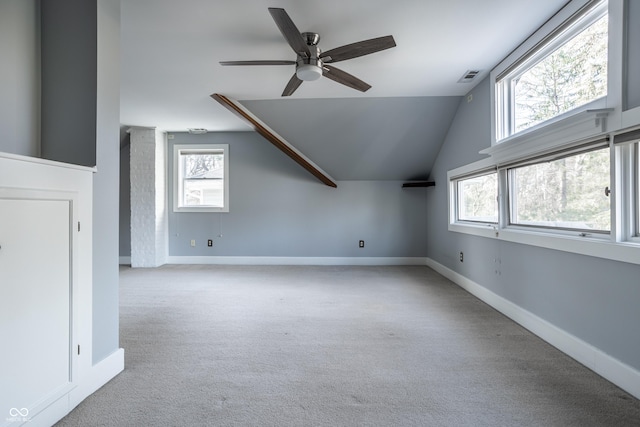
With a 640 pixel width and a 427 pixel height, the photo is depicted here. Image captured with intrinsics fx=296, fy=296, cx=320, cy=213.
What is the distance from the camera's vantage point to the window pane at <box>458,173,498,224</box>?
328 centimetres

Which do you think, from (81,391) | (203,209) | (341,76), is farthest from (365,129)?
(81,391)

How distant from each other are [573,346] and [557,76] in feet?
6.48

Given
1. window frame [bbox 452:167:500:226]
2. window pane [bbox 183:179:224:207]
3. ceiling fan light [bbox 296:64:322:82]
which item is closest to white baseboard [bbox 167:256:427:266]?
window pane [bbox 183:179:224:207]

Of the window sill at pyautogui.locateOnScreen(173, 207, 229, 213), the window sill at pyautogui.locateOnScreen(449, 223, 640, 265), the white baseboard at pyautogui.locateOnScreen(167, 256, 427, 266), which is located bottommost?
the white baseboard at pyautogui.locateOnScreen(167, 256, 427, 266)

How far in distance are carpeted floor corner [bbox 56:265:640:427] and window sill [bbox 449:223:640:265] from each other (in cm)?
72

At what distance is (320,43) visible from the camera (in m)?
2.51

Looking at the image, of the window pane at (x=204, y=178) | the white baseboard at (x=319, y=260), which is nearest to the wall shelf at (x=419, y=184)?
the white baseboard at (x=319, y=260)

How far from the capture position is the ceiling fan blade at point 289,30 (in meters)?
1.72

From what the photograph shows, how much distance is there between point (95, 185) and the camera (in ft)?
5.44

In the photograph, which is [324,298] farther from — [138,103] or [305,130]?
[138,103]

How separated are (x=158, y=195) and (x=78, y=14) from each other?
3800mm

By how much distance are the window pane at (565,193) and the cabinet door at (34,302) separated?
308cm

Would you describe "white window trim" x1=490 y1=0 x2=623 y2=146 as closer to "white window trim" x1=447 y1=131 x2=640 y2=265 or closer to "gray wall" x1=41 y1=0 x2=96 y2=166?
"white window trim" x1=447 y1=131 x2=640 y2=265

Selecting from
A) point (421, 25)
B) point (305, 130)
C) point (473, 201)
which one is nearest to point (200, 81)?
point (305, 130)
